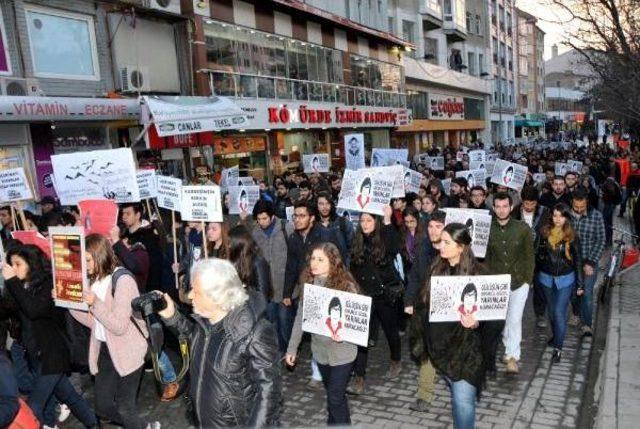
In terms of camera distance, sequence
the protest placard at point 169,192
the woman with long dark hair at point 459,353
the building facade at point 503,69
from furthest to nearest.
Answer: the building facade at point 503,69 < the protest placard at point 169,192 < the woman with long dark hair at point 459,353

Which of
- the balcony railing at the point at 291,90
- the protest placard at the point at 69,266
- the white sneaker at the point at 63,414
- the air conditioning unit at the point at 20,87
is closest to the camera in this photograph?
the protest placard at the point at 69,266

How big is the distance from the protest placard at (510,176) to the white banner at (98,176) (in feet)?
21.7

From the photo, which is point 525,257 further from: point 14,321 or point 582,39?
point 582,39

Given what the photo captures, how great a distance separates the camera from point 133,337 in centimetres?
442

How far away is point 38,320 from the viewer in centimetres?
462

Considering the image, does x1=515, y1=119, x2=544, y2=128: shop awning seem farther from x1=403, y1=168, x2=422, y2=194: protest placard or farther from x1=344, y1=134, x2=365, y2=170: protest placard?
x1=403, y1=168, x2=422, y2=194: protest placard

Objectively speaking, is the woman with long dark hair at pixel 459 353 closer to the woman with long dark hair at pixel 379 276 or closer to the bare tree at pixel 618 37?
the woman with long dark hair at pixel 379 276

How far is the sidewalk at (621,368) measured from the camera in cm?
486

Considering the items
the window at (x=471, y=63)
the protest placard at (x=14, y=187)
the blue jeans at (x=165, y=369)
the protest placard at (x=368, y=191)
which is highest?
the window at (x=471, y=63)

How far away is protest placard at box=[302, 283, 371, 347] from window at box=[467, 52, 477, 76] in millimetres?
45479

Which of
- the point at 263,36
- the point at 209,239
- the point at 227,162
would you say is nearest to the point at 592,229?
the point at 209,239

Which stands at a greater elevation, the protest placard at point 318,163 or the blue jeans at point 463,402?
the protest placard at point 318,163

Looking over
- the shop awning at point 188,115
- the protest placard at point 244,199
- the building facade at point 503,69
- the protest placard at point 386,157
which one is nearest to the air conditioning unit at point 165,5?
the shop awning at point 188,115

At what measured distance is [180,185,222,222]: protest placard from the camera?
6184mm
